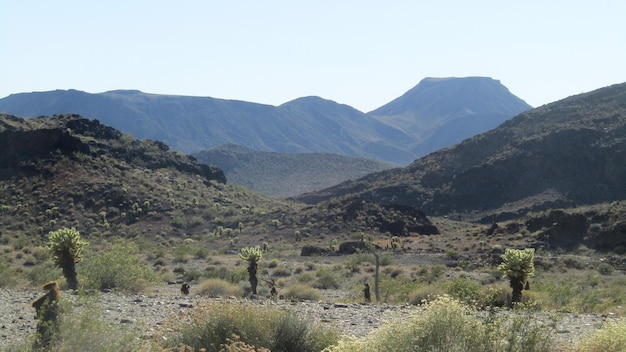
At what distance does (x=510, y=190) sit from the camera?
226 ft

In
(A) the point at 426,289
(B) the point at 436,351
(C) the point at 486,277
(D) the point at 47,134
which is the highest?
(D) the point at 47,134

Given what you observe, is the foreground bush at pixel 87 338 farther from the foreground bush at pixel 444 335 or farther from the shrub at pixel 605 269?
the shrub at pixel 605 269

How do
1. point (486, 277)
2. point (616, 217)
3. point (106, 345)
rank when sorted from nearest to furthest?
1. point (106, 345)
2. point (486, 277)
3. point (616, 217)

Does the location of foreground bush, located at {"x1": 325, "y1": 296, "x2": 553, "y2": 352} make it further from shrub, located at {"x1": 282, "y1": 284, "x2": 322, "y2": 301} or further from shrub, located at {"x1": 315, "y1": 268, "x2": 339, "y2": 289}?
shrub, located at {"x1": 315, "y1": 268, "x2": 339, "y2": 289}

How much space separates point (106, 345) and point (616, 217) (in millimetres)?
39448

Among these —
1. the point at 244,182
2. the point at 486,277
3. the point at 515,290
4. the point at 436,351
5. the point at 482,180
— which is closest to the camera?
the point at 436,351

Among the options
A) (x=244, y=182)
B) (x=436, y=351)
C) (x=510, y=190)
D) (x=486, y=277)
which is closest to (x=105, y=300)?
(x=436, y=351)

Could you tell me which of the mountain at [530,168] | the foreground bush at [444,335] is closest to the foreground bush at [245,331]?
the foreground bush at [444,335]

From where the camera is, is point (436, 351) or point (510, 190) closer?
point (436, 351)

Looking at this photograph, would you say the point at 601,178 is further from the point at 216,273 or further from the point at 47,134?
the point at 47,134

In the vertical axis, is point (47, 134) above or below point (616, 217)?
above

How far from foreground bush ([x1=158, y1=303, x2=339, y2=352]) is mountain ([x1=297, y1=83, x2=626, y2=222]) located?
5676 cm

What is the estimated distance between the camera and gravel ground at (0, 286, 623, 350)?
1123cm

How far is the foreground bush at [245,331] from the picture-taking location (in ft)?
29.0
